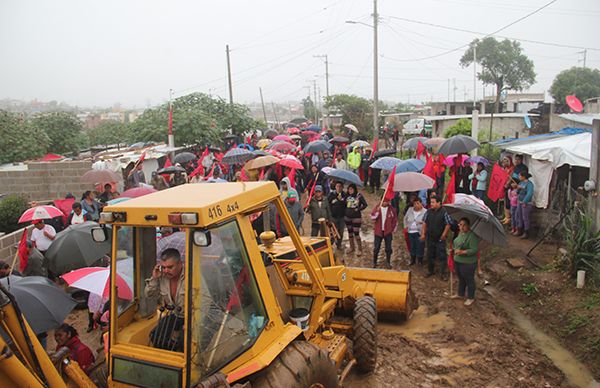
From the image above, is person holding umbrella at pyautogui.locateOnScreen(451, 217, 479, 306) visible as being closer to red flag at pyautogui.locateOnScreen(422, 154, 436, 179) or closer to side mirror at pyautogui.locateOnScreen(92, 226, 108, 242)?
red flag at pyautogui.locateOnScreen(422, 154, 436, 179)

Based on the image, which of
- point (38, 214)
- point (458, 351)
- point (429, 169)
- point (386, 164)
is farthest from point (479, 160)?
point (38, 214)

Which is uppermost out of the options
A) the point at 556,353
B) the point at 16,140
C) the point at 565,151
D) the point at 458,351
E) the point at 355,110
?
the point at 355,110

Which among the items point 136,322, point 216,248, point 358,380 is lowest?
point 358,380

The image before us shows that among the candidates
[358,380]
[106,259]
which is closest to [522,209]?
[358,380]

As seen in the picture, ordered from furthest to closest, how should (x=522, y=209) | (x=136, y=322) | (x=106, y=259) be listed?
(x=522, y=209)
(x=106, y=259)
(x=136, y=322)

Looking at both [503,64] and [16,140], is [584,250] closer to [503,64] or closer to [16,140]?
[16,140]

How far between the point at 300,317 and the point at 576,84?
4699 cm

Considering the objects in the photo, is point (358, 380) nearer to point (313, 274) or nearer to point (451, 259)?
point (313, 274)

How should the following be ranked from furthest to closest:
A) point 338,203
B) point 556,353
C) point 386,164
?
point 386,164
point 338,203
point 556,353

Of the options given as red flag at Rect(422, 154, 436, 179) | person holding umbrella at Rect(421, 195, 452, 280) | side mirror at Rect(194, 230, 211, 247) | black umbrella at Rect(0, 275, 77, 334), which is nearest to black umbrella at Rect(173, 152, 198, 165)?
red flag at Rect(422, 154, 436, 179)

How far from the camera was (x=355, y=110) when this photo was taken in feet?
123

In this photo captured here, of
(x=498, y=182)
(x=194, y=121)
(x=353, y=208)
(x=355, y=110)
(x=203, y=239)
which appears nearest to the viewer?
(x=203, y=239)

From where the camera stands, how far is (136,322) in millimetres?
4070

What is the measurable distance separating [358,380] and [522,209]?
6683 mm
